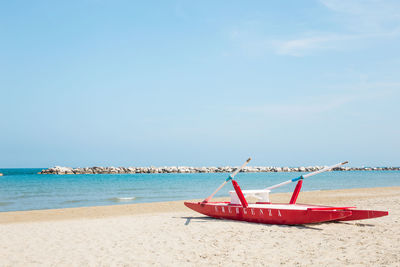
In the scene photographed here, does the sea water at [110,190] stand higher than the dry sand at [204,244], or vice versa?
the dry sand at [204,244]

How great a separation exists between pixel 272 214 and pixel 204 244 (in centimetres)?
309

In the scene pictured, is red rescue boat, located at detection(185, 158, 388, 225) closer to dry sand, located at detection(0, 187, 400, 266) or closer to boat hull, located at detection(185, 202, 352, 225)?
boat hull, located at detection(185, 202, 352, 225)

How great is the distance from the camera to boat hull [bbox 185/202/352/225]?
9914 mm

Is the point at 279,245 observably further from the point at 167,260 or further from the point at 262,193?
the point at 262,193

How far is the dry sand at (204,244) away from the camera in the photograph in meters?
7.07

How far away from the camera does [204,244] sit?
27.8ft

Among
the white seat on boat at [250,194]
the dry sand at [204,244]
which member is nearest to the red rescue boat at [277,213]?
the white seat on boat at [250,194]

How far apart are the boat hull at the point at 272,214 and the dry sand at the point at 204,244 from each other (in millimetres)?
267

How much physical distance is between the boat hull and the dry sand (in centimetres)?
27

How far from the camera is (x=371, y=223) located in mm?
10625

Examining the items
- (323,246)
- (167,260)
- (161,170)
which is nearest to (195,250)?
(167,260)

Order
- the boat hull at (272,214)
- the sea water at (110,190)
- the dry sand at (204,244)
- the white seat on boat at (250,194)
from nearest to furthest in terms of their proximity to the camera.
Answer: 1. the dry sand at (204,244)
2. the boat hull at (272,214)
3. the white seat on boat at (250,194)
4. the sea water at (110,190)

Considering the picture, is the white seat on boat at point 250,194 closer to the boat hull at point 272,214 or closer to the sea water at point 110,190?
the boat hull at point 272,214

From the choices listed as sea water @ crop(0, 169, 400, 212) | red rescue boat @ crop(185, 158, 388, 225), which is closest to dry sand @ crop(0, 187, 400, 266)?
red rescue boat @ crop(185, 158, 388, 225)
